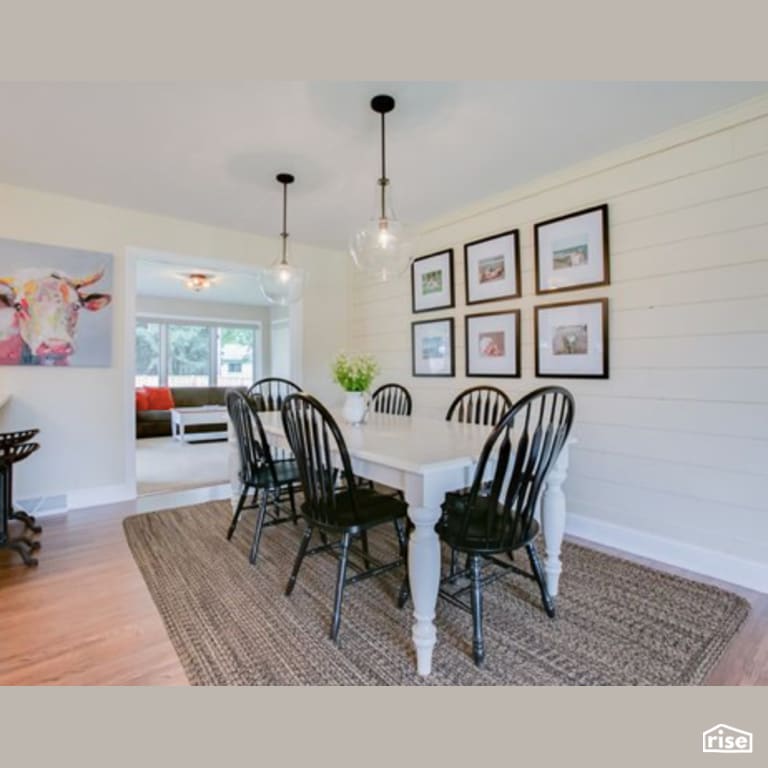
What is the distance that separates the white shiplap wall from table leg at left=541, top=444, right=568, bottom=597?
2.98 ft

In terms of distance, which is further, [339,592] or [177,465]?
[177,465]

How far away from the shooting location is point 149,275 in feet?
20.3

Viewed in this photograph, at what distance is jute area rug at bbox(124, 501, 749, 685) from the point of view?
1.51 metres

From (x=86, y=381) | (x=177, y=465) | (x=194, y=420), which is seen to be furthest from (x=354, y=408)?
(x=194, y=420)

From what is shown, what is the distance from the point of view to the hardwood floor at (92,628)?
151 cm

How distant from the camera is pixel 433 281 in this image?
3777mm

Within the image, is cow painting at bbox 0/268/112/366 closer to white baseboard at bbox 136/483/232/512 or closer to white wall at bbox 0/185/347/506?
white wall at bbox 0/185/347/506

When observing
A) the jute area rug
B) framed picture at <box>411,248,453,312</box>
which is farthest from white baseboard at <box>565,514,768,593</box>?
framed picture at <box>411,248,453,312</box>

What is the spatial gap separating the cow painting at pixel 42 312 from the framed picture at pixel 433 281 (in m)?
2.60

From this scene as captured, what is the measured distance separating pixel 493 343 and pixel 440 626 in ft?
6.91

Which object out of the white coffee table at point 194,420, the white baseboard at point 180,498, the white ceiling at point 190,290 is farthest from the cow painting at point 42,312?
the white coffee table at point 194,420

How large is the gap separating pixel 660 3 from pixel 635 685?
234cm

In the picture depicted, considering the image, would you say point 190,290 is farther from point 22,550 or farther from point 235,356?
point 22,550

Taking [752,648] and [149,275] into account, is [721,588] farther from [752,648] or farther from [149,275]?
[149,275]
